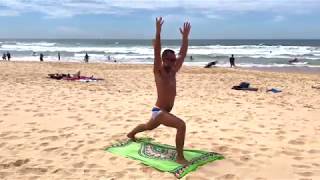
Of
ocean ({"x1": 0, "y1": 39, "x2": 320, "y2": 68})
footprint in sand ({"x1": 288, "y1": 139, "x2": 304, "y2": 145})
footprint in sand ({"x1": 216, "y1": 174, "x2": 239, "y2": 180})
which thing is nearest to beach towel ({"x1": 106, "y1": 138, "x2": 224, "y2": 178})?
footprint in sand ({"x1": 216, "y1": 174, "x2": 239, "y2": 180})

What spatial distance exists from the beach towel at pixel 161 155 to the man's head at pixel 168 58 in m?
1.19

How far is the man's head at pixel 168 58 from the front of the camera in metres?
5.60

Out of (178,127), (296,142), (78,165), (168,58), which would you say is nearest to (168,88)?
(168,58)

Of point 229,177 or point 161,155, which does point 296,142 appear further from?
point 161,155

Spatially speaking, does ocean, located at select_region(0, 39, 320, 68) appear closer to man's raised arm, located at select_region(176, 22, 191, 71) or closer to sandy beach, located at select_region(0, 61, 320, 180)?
sandy beach, located at select_region(0, 61, 320, 180)

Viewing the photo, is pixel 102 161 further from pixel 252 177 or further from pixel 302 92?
pixel 302 92

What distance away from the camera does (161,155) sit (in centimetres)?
598

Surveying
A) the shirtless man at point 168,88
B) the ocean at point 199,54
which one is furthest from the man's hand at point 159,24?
the ocean at point 199,54

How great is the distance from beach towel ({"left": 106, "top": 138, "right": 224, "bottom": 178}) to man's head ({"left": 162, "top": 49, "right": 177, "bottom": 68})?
1.19 metres

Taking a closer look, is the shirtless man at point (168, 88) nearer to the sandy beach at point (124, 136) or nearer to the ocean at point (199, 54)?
the sandy beach at point (124, 136)

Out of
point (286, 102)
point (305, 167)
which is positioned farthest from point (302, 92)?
point (305, 167)

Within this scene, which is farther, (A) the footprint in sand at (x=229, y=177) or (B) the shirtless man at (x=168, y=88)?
(B) the shirtless man at (x=168, y=88)

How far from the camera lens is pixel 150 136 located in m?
7.16

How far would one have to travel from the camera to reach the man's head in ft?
18.4
